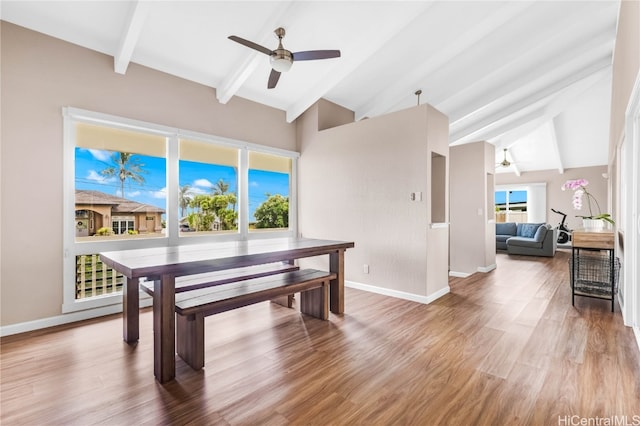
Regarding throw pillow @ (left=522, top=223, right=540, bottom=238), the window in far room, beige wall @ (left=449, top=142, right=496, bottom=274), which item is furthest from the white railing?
the window in far room

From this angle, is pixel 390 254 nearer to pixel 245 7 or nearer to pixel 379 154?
pixel 379 154

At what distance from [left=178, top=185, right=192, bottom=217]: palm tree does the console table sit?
481 cm

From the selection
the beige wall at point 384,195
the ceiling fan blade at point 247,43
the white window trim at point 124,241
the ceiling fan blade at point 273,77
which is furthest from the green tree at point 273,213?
the ceiling fan blade at point 247,43

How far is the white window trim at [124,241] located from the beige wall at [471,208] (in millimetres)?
3514

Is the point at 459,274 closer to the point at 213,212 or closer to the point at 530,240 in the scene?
the point at 530,240

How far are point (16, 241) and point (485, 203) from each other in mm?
6504

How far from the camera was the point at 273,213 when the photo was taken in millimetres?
5320

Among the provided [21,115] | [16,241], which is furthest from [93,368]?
[21,115]

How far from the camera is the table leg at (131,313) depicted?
9.00 feet

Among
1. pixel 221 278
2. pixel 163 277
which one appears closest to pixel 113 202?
pixel 221 278

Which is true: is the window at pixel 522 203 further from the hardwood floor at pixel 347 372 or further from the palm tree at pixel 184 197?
the palm tree at pixel 184 197

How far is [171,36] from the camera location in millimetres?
3420

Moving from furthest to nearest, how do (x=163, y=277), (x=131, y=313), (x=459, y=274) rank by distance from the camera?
(x=459, y=274), (x=131, y=313), (x=163, y=277)

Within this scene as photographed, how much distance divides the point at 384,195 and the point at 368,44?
6.19ft
